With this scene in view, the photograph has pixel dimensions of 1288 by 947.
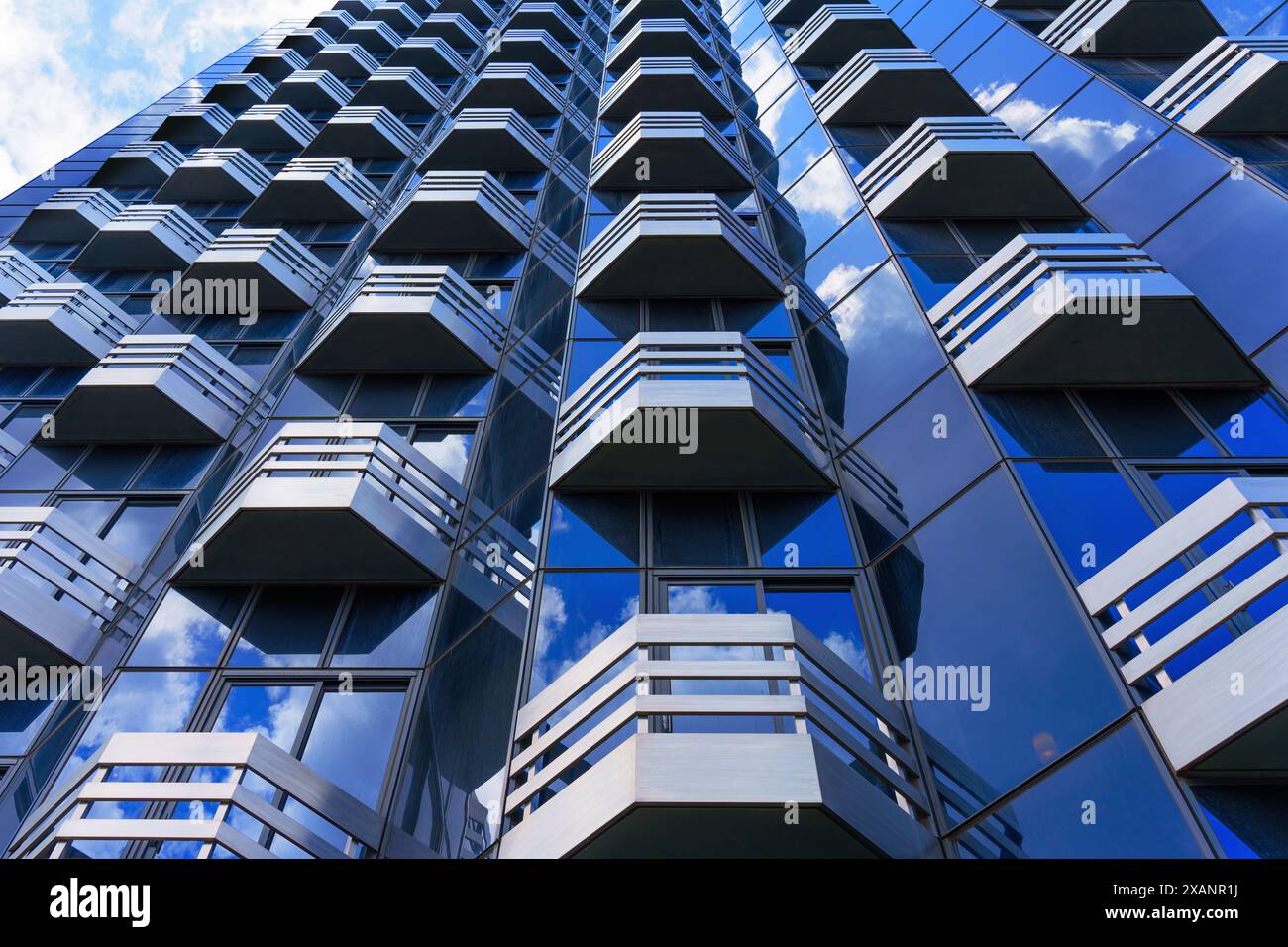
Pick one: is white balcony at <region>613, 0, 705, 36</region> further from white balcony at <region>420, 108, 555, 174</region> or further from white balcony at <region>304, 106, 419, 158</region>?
white balcony at <region>420, 108, 555, 174</region>

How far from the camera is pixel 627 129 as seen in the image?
846 inches

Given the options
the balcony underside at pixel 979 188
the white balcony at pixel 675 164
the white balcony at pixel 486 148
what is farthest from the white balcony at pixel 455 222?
the balcony underside at pixel 979 188

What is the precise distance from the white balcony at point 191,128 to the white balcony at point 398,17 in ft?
40.7

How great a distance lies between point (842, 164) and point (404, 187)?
12.6m

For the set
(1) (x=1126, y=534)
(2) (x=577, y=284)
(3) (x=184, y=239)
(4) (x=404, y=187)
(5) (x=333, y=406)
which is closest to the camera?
(1) (x=1126, y=534)

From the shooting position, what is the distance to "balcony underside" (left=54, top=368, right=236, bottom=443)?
1540 centimetres

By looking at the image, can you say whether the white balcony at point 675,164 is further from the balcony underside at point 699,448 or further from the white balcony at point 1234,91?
the balcony underside at point 699,448

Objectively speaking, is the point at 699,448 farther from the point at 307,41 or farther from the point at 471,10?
the point at 307,41

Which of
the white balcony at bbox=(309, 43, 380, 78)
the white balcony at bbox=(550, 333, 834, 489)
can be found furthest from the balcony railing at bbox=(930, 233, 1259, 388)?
the white balcony at bbox=(309, 43, 380, 78)

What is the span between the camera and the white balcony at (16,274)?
2219 cm

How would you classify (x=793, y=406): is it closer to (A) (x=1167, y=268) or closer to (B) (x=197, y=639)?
(A) (x=1167, y=268)

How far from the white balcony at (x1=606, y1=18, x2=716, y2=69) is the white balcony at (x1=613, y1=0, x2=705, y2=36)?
290cm
